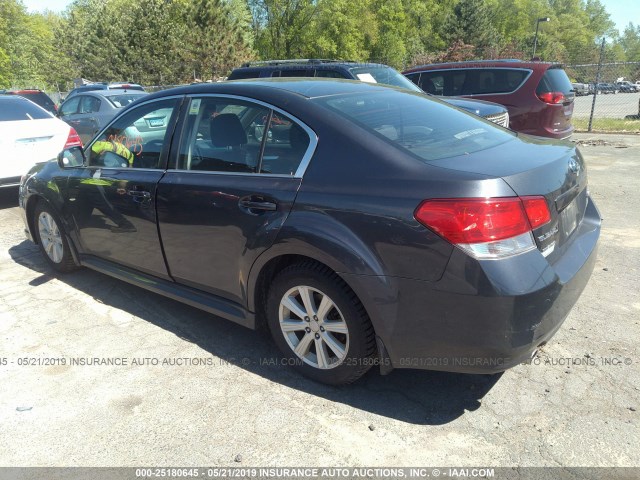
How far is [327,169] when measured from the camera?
8.69 feet

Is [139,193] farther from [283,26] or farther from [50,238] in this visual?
[283,26]

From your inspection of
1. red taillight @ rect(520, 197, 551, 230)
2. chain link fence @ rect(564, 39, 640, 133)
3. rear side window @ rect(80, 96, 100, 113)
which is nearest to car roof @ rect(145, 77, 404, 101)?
red taillight @ rect(520, 197, 551, 230)

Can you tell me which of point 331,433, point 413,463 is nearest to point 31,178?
point 331,433

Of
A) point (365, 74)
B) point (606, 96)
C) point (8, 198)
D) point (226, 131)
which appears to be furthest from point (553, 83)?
point (606, 96)

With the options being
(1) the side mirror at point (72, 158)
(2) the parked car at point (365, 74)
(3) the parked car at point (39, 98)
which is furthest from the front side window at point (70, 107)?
(1) the side mirror at point (72, 158)

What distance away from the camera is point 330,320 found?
109 inches

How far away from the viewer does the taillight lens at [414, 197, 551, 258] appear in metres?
2.23

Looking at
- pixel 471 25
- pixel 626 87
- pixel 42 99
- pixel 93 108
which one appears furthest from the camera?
pixel 471 25

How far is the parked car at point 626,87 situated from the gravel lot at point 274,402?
117 ft

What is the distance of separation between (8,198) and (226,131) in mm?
6885

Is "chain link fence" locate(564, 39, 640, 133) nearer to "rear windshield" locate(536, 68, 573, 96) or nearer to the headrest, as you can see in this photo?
"rear windshield" locate(536, 68, 573, 96)

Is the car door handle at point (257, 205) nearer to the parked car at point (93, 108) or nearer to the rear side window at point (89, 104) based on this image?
the parked car at point (93, 108)

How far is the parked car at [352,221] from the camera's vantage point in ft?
7.48

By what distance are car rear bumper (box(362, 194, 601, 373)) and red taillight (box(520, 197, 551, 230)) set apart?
149 mm
